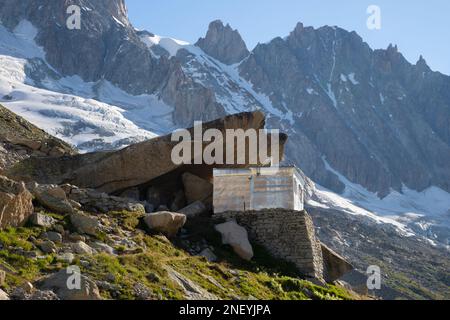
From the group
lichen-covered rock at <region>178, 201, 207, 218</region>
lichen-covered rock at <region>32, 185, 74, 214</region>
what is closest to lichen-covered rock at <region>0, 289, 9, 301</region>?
lichen-covered rock at <region>32, 185, 74, 214</region>

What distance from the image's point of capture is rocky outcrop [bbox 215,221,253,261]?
89.8 feet

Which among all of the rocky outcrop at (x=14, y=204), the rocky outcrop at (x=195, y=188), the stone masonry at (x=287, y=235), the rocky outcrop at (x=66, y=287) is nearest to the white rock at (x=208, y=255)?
the stone masonry at (x=287, y=235)

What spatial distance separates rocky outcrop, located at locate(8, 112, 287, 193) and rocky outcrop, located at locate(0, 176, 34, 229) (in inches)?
441

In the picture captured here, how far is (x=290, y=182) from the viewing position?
31453mm

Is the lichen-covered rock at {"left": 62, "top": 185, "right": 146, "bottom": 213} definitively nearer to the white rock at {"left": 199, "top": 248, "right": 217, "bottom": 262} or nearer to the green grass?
the green grass

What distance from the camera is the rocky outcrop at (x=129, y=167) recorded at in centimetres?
3428

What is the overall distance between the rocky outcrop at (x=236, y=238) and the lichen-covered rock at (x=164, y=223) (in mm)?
2238

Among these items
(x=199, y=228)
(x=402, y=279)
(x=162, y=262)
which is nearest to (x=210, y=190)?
(x=199, y=228)

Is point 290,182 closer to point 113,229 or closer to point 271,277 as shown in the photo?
point 271,277

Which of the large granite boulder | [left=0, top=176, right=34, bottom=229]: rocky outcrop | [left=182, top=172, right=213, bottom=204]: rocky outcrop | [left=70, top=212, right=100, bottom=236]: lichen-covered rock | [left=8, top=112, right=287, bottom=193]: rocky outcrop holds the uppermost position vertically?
[left=8, top=112, right=287, bottom=193]: rocky outcrop

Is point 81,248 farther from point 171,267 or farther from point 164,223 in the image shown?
point 164,223
